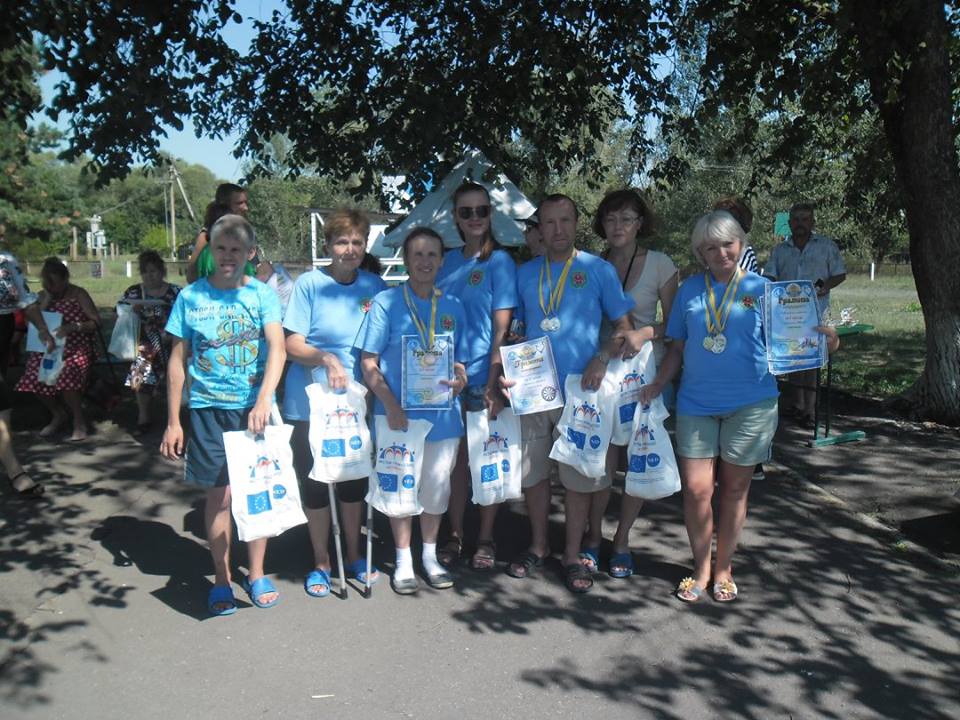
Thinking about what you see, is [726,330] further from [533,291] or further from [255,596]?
[255,596]

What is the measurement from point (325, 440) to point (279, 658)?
1.07 m

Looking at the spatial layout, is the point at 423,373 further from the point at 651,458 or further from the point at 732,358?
the point at 732,358

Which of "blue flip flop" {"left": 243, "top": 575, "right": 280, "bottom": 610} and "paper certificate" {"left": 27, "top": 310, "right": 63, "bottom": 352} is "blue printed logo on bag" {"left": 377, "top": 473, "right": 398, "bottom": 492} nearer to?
"blue flip flop" {"left": 243, "top": 575, "right": 280, "bottom": 610}

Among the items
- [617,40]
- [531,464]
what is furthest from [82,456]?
[617,40]

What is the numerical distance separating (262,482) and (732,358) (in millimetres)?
2413

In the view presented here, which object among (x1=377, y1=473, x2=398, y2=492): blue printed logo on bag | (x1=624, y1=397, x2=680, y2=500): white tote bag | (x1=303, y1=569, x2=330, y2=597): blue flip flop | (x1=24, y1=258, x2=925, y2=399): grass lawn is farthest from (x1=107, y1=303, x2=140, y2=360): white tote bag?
(x1=24, y1=258, x2=925, y2=399): grass lawn

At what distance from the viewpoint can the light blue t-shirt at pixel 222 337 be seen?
4070 millimetres

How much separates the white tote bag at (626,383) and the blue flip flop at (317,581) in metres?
1.74

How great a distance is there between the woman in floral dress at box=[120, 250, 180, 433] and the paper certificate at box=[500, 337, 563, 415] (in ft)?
15.5

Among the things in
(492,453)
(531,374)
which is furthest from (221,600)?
(531,374)

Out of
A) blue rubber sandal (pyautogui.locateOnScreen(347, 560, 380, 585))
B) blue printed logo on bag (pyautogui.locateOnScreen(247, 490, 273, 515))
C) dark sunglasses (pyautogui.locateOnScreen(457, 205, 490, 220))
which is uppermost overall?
dark sunglasses (pyautogui.locateOnScreen(457, 205, 490, 220))

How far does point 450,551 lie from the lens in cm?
489

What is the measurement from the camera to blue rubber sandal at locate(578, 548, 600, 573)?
465 centimetres

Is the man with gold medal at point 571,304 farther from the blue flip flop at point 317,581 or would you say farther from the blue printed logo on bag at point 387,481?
the blue flip flop at point 317,581
